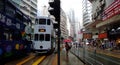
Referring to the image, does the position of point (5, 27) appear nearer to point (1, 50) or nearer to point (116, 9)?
point (1, 50)

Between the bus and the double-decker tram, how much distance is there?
6274mm

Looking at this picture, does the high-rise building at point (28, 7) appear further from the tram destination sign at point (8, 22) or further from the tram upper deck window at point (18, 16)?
the tram destination sign at point (8, 22)

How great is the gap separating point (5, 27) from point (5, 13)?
3.46 ft

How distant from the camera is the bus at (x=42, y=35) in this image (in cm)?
3169

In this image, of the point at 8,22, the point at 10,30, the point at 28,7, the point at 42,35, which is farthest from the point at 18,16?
the point at 28,7

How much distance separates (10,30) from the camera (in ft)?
67.8

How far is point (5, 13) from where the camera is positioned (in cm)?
1877

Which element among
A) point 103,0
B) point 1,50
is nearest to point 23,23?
point 1,50

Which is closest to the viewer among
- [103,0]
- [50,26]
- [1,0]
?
[1,0]

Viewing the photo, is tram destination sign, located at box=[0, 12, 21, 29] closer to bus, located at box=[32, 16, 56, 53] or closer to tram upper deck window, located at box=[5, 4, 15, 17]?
tram upper deck window, located at box=[5, 4, 15, 17]

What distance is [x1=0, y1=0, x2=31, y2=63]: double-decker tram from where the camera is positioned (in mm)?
18344

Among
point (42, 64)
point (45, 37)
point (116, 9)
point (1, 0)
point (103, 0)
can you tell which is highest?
point (103, 0)

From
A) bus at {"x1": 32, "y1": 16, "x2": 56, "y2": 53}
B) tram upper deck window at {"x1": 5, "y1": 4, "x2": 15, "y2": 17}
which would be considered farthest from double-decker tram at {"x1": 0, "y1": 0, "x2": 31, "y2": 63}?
bus at {"x1": 32, "y1": 16, "x2": 56, "y2": 53}

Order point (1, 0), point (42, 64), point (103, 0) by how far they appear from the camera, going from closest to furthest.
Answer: point (1, 0)
point (42, 64)
point (103, 0)
